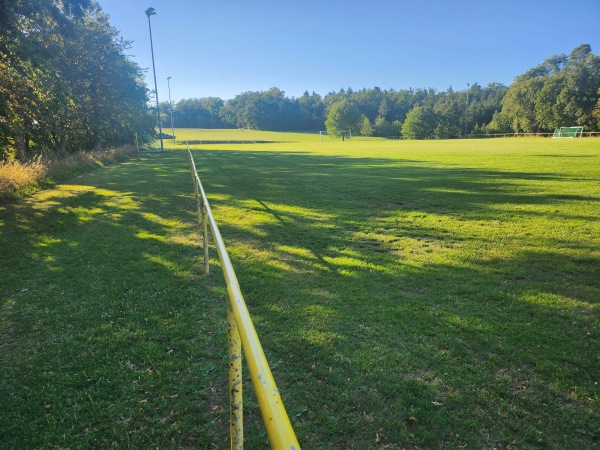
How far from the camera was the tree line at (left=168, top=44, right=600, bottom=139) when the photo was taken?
8428 cm

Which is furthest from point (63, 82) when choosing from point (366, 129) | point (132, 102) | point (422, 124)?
point (366, 129)

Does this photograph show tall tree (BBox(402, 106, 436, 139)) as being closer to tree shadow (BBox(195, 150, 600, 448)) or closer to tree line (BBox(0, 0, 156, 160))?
tree line (BBox(0, 0, 156, 160))

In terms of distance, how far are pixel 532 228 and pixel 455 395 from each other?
6021 millimetres

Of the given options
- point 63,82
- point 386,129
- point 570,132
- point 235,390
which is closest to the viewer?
point 235,390

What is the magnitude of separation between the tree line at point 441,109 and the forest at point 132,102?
32 cm

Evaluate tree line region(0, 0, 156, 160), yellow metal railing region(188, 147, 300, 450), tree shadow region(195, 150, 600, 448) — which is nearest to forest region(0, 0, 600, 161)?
tree line region(0, 0, 156, 160)

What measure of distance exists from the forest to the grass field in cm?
867

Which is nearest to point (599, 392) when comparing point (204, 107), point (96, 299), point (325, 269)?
Answer: point (325, 269)

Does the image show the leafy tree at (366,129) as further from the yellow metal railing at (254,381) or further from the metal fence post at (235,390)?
the metal fence post at (235,390)

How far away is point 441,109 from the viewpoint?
4414 inches

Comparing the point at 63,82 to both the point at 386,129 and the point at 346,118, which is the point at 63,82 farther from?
the point at 386,129

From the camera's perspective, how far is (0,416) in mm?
2869

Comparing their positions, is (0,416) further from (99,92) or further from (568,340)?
(99,92)

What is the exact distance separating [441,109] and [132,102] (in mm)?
102009
